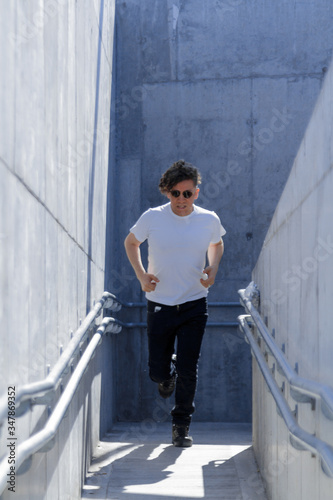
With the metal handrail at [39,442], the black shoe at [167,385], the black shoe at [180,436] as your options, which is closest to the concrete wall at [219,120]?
the black shoe at [167,385]

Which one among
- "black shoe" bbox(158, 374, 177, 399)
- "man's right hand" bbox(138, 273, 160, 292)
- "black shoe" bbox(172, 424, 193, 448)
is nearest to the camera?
"man's right hand" bbox(138, 273, 160, 292)

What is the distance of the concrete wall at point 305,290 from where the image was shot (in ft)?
6.91

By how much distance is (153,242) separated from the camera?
14.4 ft

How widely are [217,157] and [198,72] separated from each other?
0.87 metres

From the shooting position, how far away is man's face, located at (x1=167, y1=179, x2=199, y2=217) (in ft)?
14.2

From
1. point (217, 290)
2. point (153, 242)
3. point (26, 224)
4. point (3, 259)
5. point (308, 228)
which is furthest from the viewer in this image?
point (217, 290)

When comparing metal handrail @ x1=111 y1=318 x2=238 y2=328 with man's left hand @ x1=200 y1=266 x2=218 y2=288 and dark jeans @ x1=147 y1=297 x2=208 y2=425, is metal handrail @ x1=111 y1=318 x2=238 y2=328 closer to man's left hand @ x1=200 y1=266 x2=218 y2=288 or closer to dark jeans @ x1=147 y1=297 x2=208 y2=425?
dark jeans @ x1=147 y1=297 x2=208 y2=425

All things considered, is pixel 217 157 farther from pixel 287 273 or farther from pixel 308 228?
pixel 308 228

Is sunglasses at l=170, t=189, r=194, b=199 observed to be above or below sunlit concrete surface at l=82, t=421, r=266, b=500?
above

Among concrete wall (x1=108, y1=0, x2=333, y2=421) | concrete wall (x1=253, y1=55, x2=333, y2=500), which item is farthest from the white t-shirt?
concrete wall (x1=108, y1=0, x2=333, y2=421)

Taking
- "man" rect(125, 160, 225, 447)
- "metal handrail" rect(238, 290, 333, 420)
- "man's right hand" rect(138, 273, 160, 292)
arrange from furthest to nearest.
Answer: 1. "man" rect(125, 160, 225, 447)
2. "man's right hand" rect(138, 273, 160, 292)
3. "metal handrail" rect(238, 290, 333, 420)

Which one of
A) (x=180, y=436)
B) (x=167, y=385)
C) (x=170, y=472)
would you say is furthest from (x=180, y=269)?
(x=170, y=472)

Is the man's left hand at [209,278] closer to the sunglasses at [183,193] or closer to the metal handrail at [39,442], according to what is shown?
the sunglasses at [183,193]

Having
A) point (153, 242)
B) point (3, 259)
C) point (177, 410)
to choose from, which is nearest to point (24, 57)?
point (3, 259)
